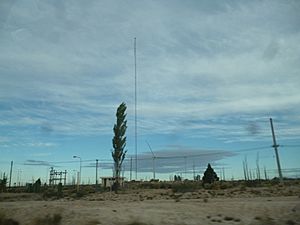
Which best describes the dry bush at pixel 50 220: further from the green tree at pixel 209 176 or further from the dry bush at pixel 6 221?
the green tree at pixel 209 176

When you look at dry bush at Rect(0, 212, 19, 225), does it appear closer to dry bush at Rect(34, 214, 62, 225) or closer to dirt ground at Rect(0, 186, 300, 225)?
dirt ground at Rect(0, 186, 300, 225)

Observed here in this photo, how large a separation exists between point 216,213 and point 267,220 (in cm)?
327

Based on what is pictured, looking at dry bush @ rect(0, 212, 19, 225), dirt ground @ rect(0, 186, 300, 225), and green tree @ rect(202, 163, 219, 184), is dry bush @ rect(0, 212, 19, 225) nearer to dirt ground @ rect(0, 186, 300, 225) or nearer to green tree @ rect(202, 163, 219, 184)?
dirt ground @ rect(0, 186, 300, 225)

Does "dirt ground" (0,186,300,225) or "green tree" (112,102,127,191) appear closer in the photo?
"dirt ground" (0,186,300,225)

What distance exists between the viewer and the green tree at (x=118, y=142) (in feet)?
194

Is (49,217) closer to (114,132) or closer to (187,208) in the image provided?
(187,208)

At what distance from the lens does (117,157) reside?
195 feet

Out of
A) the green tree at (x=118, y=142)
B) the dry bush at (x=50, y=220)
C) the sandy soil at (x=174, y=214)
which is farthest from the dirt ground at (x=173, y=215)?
the green tree at (x=118, y=142)

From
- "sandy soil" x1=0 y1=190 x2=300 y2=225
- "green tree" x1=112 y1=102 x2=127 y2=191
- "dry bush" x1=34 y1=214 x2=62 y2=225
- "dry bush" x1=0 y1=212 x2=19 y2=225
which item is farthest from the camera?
"green tree" x1=112 y1=102 x2=127 y2=191

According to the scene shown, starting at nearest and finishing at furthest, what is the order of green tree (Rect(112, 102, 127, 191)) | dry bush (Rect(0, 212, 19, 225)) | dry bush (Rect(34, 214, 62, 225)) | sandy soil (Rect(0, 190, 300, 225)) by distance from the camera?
sandy soil (Rect(0, 190, 300, 225)) → dry bush (Rect(34, 214, 62, 225)) → dry bush (Rect(0, 212, 19, 225)) → green tree (Rect(112, 102, 127, 191))

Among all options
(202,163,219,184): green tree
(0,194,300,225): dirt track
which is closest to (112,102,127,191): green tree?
(202,163,219,184): green tree

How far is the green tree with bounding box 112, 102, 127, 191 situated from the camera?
5922 centimetres

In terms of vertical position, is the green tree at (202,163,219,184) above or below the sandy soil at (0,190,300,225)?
above

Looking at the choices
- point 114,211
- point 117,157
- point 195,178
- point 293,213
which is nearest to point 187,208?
point 114,211
